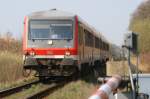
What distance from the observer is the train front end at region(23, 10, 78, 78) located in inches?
930

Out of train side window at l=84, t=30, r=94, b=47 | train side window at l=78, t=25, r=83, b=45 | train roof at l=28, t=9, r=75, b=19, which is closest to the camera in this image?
train roof at l=28, t=9, r=75, b=19

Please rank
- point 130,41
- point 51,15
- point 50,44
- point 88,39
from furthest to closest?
point 88,39
point 51,15
point 50,44
point 130,41

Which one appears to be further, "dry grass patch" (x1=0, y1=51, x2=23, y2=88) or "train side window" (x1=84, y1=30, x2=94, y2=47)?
"train side window" (x1=84, y1=30, x2=94, y2=47)

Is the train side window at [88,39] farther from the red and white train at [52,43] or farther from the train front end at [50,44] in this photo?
the train front end at [50,44]

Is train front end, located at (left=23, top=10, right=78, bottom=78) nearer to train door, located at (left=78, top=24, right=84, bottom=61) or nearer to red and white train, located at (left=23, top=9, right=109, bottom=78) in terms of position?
red and white train, located at (left=23, top=9, right=109, bottom=78)

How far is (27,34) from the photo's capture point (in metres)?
24.0

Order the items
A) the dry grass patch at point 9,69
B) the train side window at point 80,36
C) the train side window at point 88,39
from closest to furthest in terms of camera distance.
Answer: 1. the train side window at point 80,36
2. the dry grass patch at point 9,69
3. the train side window at point 88,39

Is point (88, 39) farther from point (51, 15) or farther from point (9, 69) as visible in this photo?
point (51, 15)

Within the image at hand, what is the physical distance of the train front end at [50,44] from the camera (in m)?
23.6

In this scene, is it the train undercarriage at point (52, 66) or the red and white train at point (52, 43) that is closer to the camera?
the train undercarriage at point (52, 66)

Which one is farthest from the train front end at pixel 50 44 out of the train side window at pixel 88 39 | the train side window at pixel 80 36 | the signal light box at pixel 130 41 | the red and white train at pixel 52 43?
the signal light box at pixel 130 41

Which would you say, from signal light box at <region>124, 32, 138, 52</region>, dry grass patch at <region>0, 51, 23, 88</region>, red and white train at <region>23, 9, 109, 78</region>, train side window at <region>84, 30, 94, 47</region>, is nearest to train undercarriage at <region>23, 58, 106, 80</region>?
red and white train at <region>23, 9, 109, 78</region>

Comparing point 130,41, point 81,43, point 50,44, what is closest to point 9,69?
point 81,43

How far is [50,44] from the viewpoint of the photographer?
23.9 metres
